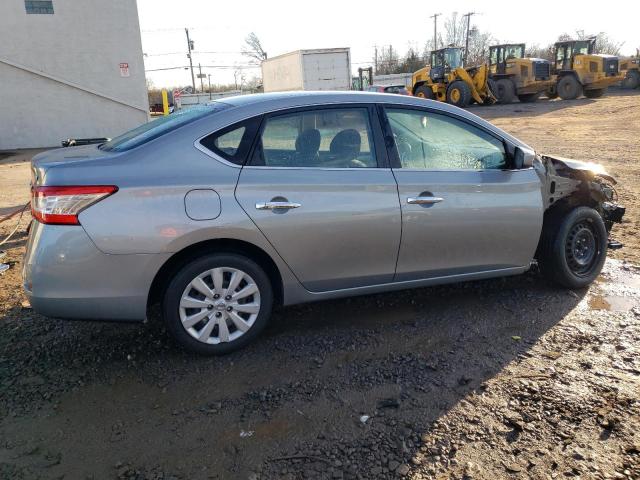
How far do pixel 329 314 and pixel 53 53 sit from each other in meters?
18.3

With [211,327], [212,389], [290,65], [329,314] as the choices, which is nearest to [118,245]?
[211,327]

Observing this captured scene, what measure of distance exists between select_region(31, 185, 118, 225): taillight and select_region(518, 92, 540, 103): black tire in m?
30.6

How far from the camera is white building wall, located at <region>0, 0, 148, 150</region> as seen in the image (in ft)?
59.0

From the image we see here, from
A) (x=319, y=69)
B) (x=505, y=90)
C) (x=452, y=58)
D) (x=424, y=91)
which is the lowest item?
(x=505, y=90)

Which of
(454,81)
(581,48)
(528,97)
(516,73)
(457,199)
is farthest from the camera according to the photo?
(528,97)

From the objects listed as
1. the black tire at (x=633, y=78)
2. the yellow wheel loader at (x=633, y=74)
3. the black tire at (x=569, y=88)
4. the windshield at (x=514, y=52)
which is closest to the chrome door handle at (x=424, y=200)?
the black tire at (x=569, y=88)

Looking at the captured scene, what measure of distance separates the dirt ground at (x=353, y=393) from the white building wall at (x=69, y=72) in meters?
16.6

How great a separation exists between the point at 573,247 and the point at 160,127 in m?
3.45

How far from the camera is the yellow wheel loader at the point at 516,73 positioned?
28.6 meters

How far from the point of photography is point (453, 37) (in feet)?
254

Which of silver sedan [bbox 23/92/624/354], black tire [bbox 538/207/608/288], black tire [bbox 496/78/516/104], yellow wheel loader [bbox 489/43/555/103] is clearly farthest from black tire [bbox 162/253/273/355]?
black tire [bbox 496/78/516/104]

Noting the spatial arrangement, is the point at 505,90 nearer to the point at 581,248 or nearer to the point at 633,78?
the point at 633,78

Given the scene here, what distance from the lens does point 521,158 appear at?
13.4 feet

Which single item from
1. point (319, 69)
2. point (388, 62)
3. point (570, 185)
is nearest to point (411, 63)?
point (388, 62)
